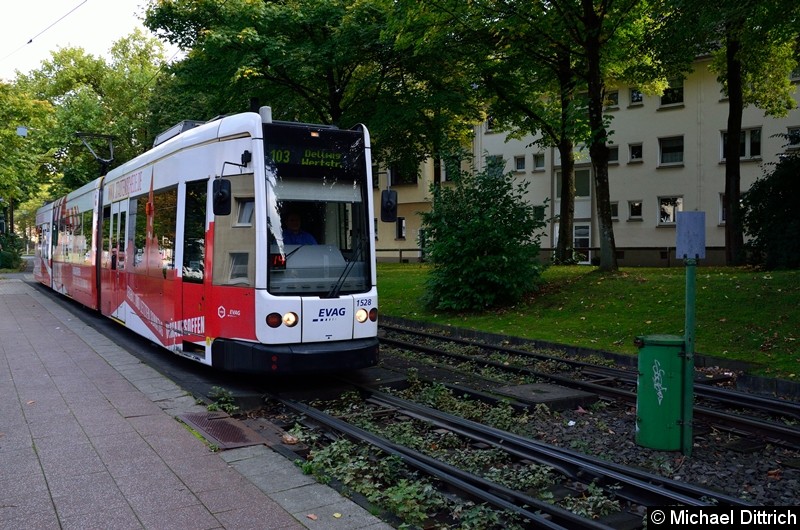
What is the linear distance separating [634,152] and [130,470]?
3729 centimetres

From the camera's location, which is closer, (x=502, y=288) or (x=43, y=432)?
(x=43, y=432)

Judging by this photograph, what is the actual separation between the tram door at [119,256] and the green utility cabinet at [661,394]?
9.86 m

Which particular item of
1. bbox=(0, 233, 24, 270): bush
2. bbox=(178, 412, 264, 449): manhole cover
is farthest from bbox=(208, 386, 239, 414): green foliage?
bbox=(0, 233, 24, 270): bush

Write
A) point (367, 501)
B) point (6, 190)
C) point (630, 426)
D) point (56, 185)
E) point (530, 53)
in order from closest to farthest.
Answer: point (367, 501) < point (630, 426) < point (530, 53) < point (6, 190) < point (56, 185)

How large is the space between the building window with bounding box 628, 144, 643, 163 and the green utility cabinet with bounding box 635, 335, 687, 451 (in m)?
33.8

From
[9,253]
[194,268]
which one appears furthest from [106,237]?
[9,253]

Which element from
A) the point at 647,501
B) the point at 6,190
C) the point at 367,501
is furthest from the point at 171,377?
the point at 6,190

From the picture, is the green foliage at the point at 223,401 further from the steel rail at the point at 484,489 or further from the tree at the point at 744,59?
the tree at the point at 744,59

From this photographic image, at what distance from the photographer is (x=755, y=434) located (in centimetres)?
698

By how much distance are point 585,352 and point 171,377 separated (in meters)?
6.95

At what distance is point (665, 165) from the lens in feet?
121

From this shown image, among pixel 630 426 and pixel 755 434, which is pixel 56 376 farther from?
pixel 755 434

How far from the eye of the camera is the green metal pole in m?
6.32

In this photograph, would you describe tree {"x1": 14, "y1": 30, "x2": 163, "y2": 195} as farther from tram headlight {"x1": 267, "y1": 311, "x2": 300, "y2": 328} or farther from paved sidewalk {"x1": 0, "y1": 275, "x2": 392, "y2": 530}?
tram headlight {"x1": 267, "y1": 311, "x2": 300, "y2": 328}
